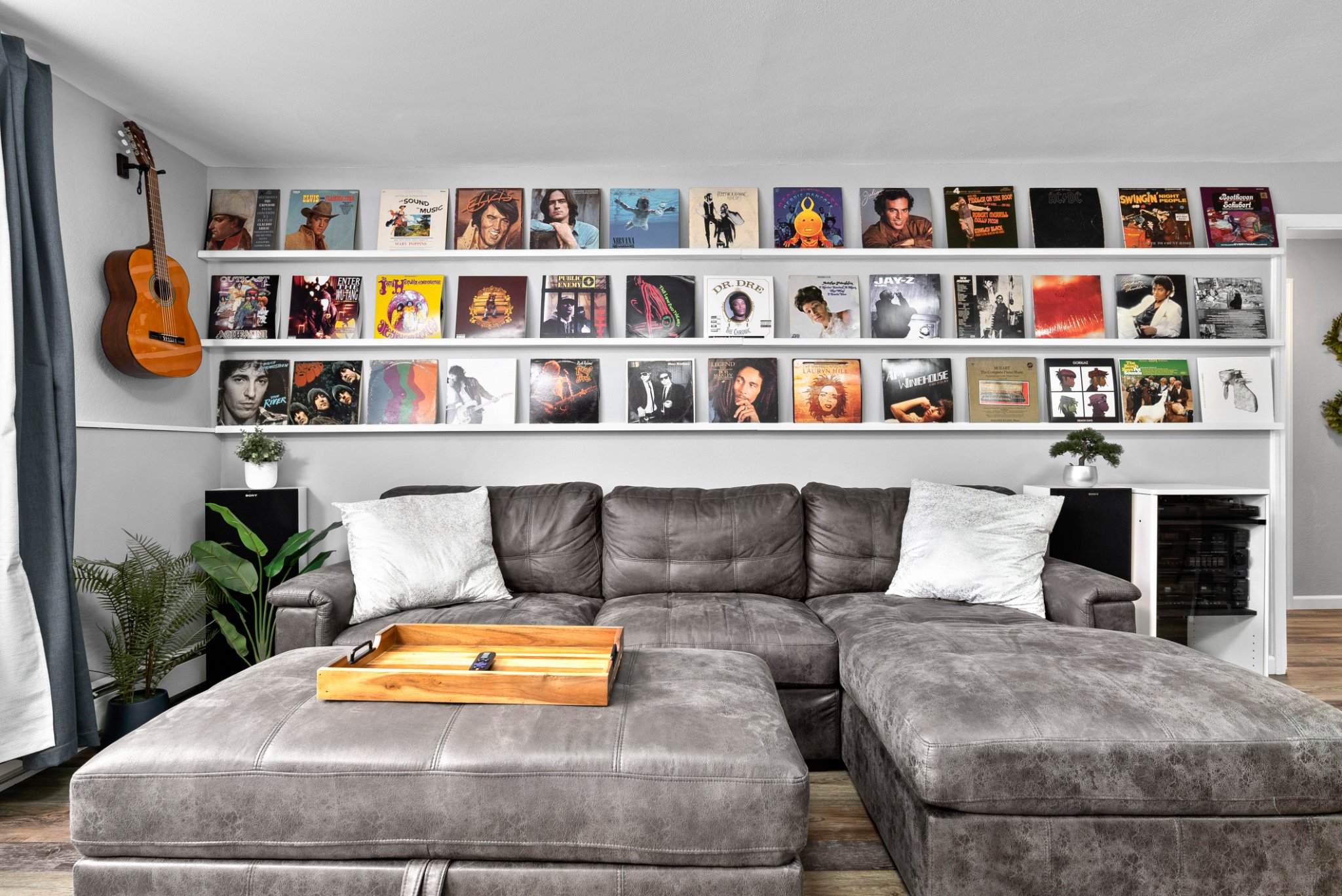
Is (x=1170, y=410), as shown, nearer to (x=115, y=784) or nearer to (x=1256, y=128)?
(x=1256, y=128)

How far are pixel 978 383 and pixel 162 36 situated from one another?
3.46 m

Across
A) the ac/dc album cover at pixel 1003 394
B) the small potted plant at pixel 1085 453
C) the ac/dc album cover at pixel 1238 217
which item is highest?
the ac/dc album cover at pixel 1238 217

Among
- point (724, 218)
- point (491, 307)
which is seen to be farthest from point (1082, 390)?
point (491, 307)

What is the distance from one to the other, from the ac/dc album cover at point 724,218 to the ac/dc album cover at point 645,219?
9cm

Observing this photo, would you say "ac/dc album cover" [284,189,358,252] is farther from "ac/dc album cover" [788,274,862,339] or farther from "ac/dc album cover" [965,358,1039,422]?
"ac/dc album cover" [965,358,1039,422]

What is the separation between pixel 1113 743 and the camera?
4.89 ft

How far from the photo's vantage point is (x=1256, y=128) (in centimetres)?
320

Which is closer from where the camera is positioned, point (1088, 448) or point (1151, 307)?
point (1088, 448)

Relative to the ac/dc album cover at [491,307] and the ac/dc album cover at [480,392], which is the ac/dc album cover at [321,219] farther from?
the ac/dc album cover at [480,392]

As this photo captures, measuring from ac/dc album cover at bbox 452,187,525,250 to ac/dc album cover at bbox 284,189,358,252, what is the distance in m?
0.50

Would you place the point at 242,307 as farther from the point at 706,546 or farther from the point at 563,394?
the point at 706,546

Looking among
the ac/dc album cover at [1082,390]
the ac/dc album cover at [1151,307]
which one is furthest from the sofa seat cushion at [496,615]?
the ac/dc album cover at [1151,307]

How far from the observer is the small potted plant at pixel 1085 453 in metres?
3.23

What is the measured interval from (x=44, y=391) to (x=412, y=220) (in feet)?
5.56
